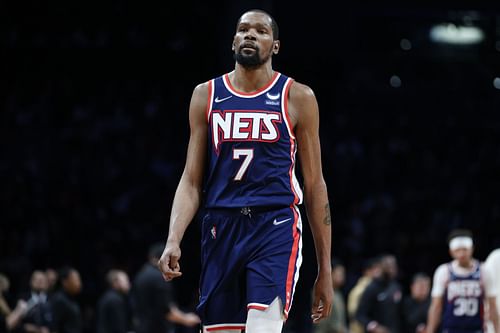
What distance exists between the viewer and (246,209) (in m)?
4.69

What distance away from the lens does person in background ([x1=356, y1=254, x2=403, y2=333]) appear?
12953 mm

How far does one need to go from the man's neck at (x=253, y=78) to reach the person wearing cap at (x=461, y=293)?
235 inches

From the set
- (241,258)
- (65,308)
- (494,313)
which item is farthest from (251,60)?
(65,308)

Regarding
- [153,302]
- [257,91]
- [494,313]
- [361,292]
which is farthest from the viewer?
[361,292]

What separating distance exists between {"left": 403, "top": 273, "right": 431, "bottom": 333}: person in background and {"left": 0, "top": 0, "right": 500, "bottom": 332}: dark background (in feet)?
7.93

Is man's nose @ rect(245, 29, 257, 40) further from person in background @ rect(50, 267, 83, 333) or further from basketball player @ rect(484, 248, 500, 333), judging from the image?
person in background @ rect(50, 267, 83, 333)

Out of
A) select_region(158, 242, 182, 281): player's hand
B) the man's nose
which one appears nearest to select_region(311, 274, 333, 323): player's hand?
select_region(158, 242, 182, 281): player's hand

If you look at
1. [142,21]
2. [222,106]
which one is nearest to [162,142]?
[142,21]

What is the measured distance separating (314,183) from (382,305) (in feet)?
27.7

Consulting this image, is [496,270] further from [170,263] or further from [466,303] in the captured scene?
[170,263]

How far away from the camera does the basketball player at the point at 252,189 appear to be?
184 inches

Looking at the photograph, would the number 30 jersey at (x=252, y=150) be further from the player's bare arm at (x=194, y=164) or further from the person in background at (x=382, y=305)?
the person in background at (x=382, y=305)

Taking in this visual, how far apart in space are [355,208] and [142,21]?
6.34 metres

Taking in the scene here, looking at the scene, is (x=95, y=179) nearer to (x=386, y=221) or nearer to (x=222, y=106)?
(x=386, y=221)
